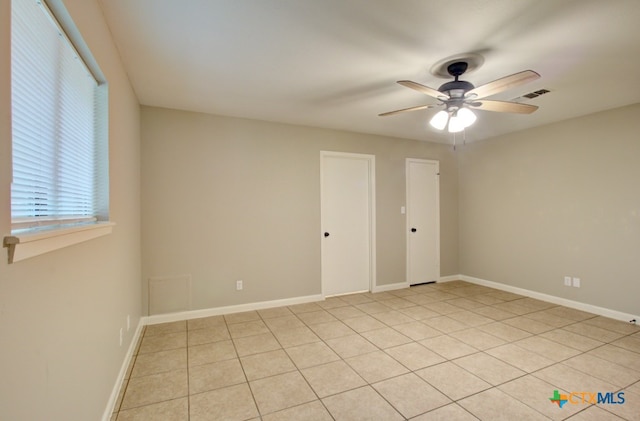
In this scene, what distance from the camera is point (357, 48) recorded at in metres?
2.20

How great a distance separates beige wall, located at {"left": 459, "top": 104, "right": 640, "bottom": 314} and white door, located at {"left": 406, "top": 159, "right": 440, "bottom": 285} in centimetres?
61

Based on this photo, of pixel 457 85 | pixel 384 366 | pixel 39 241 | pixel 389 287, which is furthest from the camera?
pixel 389 287

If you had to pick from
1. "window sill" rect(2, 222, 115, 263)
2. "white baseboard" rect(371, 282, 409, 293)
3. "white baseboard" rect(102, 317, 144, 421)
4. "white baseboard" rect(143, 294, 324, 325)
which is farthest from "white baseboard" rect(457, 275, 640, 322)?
"window sill" rect(2, 222, 115, 263)

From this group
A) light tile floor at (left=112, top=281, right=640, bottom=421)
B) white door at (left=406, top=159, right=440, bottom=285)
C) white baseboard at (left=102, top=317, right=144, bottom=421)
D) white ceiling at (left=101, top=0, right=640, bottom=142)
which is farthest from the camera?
white door at (left=406, top=159, right=440, bottom=285)

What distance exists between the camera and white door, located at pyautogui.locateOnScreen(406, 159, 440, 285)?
512 centimetres

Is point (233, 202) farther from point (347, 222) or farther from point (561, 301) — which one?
point (561, 301)

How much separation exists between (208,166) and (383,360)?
2898 mm

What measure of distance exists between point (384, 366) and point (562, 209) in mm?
3435

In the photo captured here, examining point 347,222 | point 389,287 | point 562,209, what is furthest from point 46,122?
point 562,209

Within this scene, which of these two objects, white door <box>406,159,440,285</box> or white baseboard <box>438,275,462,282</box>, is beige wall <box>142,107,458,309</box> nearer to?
white door <box>406,159,440,285</box>

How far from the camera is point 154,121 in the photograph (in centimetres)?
348

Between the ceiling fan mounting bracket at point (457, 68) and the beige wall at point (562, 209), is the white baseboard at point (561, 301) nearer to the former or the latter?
the beige wall at point (562, 209)

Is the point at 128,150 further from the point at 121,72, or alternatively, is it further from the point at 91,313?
the point at 91,313

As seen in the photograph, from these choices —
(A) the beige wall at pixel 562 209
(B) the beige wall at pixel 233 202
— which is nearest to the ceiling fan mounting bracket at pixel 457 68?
(B) the beige wall at pixel 233 202
